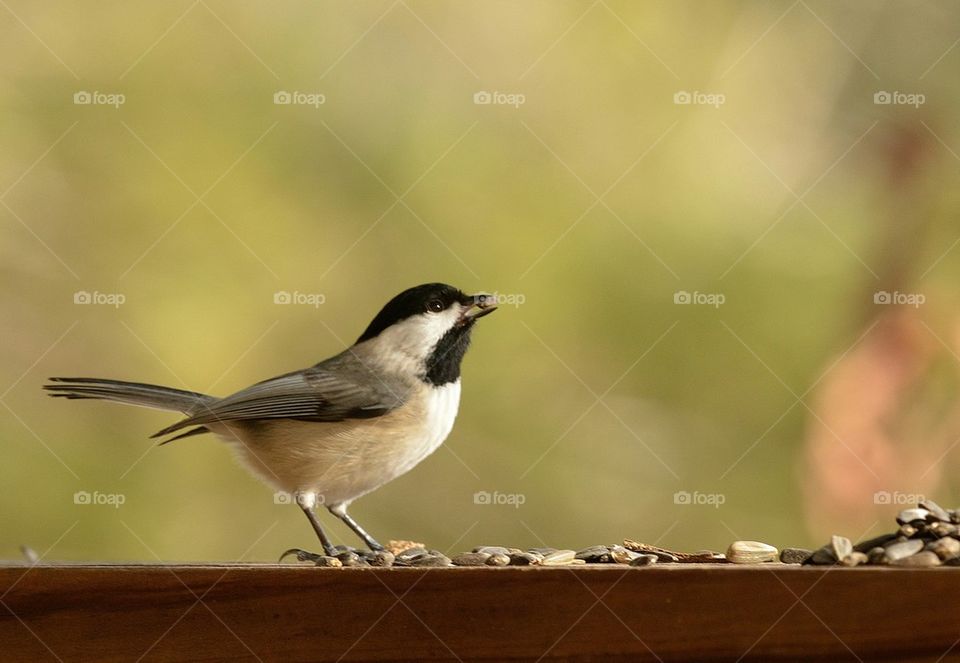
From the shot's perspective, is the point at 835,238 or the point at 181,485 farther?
the point at 835,238

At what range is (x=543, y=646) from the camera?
65.1 inches

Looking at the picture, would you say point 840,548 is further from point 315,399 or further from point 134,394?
point 134,394

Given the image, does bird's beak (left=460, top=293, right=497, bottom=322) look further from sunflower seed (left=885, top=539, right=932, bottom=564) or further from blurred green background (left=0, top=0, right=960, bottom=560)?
blurred green background (left=0, top=0, right=960, bottom=560)

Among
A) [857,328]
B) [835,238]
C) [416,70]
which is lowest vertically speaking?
[857,328]

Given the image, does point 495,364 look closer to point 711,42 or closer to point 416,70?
point 416,70

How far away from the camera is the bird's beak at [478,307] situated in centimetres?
233

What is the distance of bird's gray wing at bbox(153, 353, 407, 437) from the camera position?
2381 mm

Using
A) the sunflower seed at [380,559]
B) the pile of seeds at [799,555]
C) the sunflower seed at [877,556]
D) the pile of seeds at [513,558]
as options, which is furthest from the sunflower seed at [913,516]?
the sunflower seed at [380,559]

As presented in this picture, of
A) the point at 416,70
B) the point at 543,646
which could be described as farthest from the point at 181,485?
the point at 543,646

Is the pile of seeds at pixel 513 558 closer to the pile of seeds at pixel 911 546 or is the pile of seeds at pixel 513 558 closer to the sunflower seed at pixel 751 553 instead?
the sunflower seed at pixel 751 553

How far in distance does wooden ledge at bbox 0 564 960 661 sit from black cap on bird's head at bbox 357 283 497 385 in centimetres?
84

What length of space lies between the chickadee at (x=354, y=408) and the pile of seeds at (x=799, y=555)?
0.38 metres

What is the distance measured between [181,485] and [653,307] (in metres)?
1.83

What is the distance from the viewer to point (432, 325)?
2426 mm
